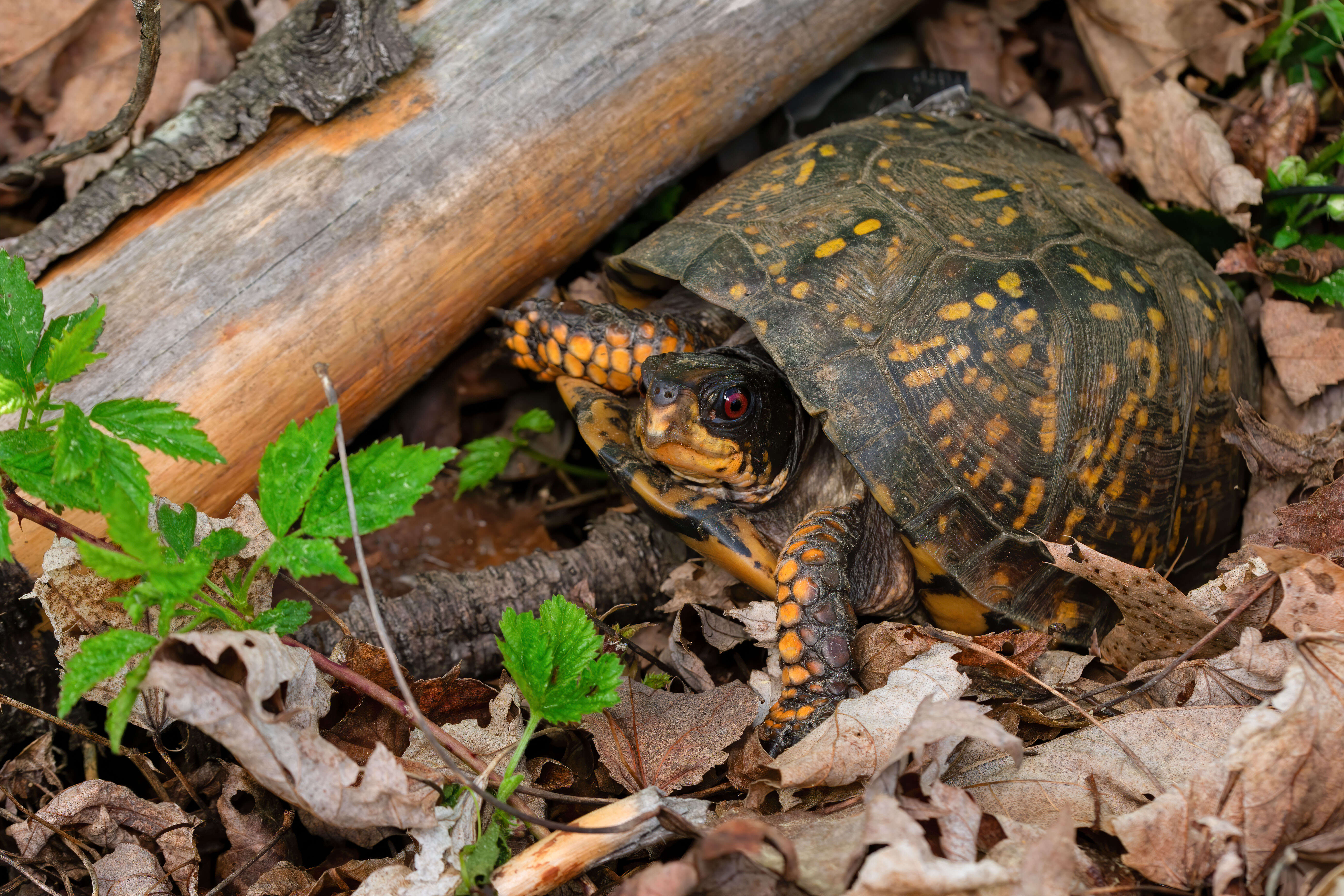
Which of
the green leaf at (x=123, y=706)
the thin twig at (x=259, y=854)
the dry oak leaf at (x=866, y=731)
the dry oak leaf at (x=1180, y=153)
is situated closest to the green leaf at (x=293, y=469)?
the green leaf at (x=123, y=706)

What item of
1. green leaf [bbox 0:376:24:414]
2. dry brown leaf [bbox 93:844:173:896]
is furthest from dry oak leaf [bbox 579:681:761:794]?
green leaf [bbox 0:376:24:414]

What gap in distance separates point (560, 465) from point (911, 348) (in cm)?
126

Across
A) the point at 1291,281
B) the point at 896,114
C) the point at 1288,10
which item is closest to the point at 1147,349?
the point at 1291,281

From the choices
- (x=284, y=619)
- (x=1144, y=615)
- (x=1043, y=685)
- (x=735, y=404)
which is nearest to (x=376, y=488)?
(x=284, y=619)

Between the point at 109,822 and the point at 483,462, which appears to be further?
the point at 483,462

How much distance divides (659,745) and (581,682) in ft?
1.01

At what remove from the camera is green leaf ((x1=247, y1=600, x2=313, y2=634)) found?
1.77m

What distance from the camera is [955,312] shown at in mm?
2379

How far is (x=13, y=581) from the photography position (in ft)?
7.06

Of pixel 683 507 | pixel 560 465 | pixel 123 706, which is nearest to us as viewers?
pixel 123 706

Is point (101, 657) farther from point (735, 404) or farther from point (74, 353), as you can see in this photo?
point (735, 404)

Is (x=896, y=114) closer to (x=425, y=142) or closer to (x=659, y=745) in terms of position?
(x=425, y=142)

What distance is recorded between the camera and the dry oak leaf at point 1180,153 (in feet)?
10.3

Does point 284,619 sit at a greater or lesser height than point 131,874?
greater
